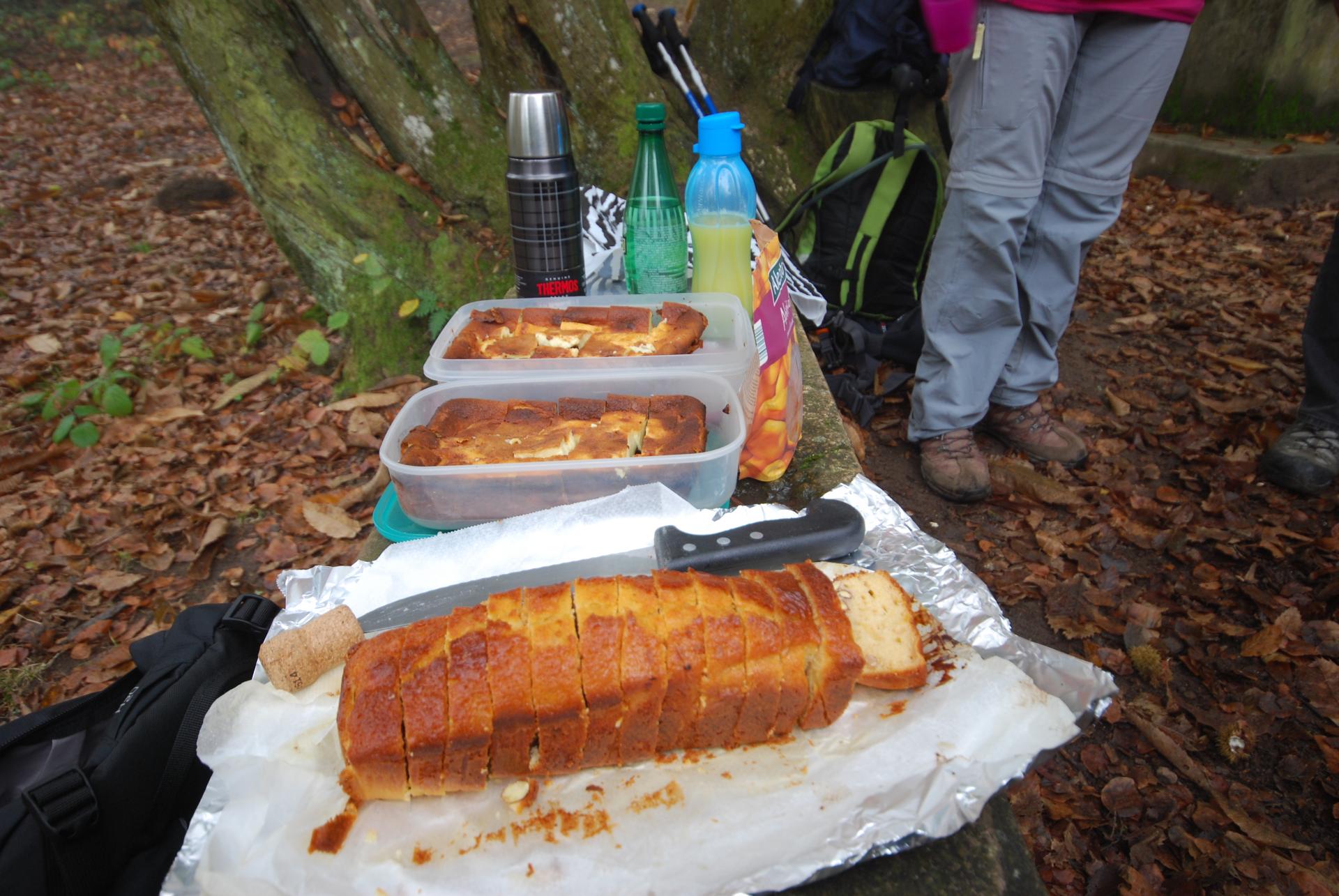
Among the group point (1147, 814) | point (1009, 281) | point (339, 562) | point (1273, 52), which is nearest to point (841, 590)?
point (1147, 814)

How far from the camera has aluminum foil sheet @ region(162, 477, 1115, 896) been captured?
1.25m

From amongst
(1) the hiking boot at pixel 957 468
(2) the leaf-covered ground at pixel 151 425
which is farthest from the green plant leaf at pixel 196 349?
(1) the hiking boot at pixel 957 468

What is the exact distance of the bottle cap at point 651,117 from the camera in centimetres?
248

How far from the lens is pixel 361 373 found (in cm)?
442

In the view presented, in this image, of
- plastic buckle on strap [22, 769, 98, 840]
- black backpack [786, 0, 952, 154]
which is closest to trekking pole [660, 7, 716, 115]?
black backpack [786, 0, 952, 154]

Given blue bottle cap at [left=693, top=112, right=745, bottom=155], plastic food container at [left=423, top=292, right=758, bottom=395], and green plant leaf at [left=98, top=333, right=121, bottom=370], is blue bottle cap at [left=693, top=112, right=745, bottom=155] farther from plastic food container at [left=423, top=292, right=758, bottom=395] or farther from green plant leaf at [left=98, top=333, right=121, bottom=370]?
green plant leaf at [left=98, top=333, right=121, bottom=370]

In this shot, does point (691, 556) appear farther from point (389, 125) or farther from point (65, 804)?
point (389, 125)

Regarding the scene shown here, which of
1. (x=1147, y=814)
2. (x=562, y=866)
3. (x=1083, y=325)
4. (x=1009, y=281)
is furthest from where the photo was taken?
(x=1083, y=325)

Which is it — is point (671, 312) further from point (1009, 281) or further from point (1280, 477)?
point (1280, 477)

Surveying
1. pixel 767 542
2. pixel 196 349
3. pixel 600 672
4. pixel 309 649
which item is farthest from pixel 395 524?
pixel 196 349

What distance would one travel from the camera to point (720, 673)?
1.40 metres

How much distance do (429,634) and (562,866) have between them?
18.9 inches

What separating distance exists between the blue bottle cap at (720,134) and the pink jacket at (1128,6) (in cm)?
131

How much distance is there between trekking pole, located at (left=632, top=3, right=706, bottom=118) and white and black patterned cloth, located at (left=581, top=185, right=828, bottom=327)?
1.64 metres
